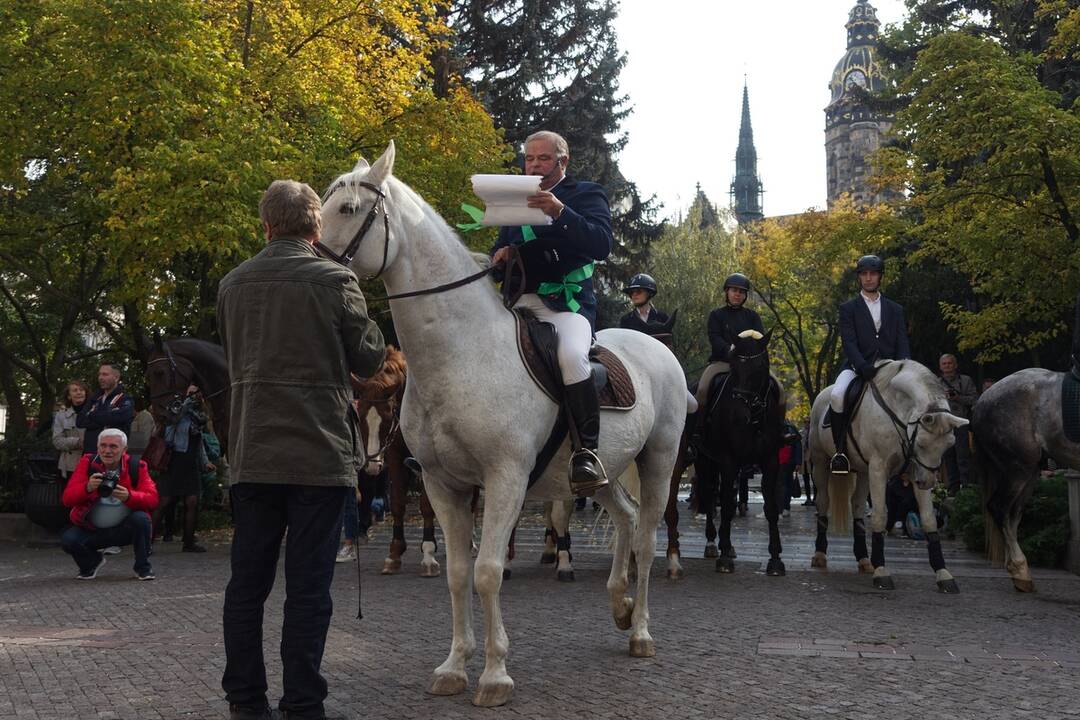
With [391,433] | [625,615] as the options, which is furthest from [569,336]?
Answer: [391,433]

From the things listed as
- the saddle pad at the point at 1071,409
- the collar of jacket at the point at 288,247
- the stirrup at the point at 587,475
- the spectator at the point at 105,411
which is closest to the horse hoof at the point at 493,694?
the stirrup at the point at 587,475

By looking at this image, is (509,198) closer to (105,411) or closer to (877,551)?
(877,551)

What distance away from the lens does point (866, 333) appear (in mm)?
11633

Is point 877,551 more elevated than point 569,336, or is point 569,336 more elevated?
point 569,336

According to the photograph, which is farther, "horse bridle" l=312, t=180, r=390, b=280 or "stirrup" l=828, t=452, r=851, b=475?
"stirrup" l=828, t=452, r=851, b=475

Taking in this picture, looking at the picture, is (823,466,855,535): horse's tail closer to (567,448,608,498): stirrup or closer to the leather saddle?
the leather saddle

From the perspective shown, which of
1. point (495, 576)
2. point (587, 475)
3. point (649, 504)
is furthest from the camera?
point (649, 504)

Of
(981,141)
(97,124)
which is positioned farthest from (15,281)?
(981,141)

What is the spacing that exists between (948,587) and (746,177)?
17560 cm

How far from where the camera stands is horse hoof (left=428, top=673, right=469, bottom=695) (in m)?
6.02

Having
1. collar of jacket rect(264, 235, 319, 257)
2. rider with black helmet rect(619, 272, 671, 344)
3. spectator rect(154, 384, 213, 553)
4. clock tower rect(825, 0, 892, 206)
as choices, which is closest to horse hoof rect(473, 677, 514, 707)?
collar of jacket rect(264, 235, 319, 257)

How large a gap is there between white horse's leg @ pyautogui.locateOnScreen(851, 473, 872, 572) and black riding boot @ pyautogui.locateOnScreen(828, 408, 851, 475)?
667mm

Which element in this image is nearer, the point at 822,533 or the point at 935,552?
the point at 935,552

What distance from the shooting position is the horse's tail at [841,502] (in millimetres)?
12141
